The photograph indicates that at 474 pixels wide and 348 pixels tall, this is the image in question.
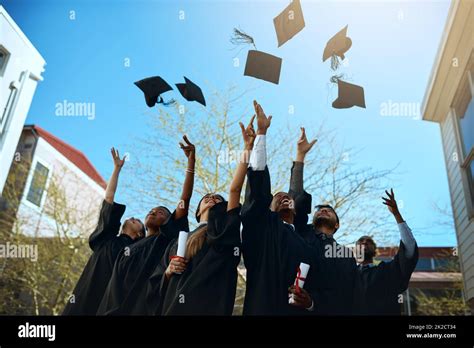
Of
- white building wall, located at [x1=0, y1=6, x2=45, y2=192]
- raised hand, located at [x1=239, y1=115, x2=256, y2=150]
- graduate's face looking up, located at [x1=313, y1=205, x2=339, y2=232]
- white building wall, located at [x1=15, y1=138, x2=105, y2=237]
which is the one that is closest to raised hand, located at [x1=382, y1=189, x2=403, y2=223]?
graduate's face looking up, located at [x1=313, y1=205, x2=339, y2=232]

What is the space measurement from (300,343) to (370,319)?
341mm

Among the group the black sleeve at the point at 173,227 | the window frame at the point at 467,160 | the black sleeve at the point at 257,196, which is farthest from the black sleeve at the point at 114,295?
the window frame at the point at 467,160

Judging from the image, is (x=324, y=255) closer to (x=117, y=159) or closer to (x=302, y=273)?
(x=302, y=273)

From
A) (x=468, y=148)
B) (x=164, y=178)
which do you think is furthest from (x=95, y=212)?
(x=468, y=148)

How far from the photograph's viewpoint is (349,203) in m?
2.66

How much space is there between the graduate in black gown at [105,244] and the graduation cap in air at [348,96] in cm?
127

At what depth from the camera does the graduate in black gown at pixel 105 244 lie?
7.73 feet

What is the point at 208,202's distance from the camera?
2.18 metres

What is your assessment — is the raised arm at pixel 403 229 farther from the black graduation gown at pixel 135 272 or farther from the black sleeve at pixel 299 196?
the black graduation gown at pixel 135 272

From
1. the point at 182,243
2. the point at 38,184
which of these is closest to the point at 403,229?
the point at 182,243

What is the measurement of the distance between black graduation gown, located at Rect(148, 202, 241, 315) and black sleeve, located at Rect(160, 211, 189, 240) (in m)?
0.28

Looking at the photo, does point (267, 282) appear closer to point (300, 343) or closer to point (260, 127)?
point (300, 343)

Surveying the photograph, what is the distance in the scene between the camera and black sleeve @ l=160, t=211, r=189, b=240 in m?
2.31

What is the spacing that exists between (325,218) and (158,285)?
0.92 m
